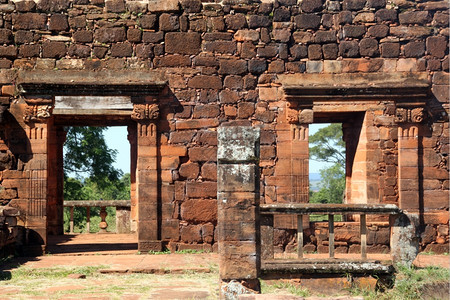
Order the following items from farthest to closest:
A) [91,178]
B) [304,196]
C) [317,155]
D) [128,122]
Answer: [317,155]
[91,178]
[128,122]
[304,196]

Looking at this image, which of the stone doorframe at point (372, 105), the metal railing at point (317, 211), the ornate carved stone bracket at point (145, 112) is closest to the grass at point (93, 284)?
the metal railing at point (317, 211)

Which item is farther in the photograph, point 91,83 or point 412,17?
point 412,17

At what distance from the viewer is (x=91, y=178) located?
21078 mm

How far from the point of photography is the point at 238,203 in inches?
252

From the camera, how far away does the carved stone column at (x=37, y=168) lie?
33.5ft

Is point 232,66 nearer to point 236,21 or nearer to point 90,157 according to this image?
point 236,21

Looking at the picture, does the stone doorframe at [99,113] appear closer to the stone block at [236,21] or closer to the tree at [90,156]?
the stone block at [236,21]

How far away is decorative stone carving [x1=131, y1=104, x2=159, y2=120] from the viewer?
10430mm

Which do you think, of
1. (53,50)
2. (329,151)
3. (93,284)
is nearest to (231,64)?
(53,50)

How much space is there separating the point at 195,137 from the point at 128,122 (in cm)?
244

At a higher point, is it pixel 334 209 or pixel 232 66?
pixel 232 66

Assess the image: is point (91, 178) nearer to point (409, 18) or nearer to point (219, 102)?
point (219, 102)

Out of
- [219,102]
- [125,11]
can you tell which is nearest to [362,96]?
[219,102]

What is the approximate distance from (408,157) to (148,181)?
4.70m
